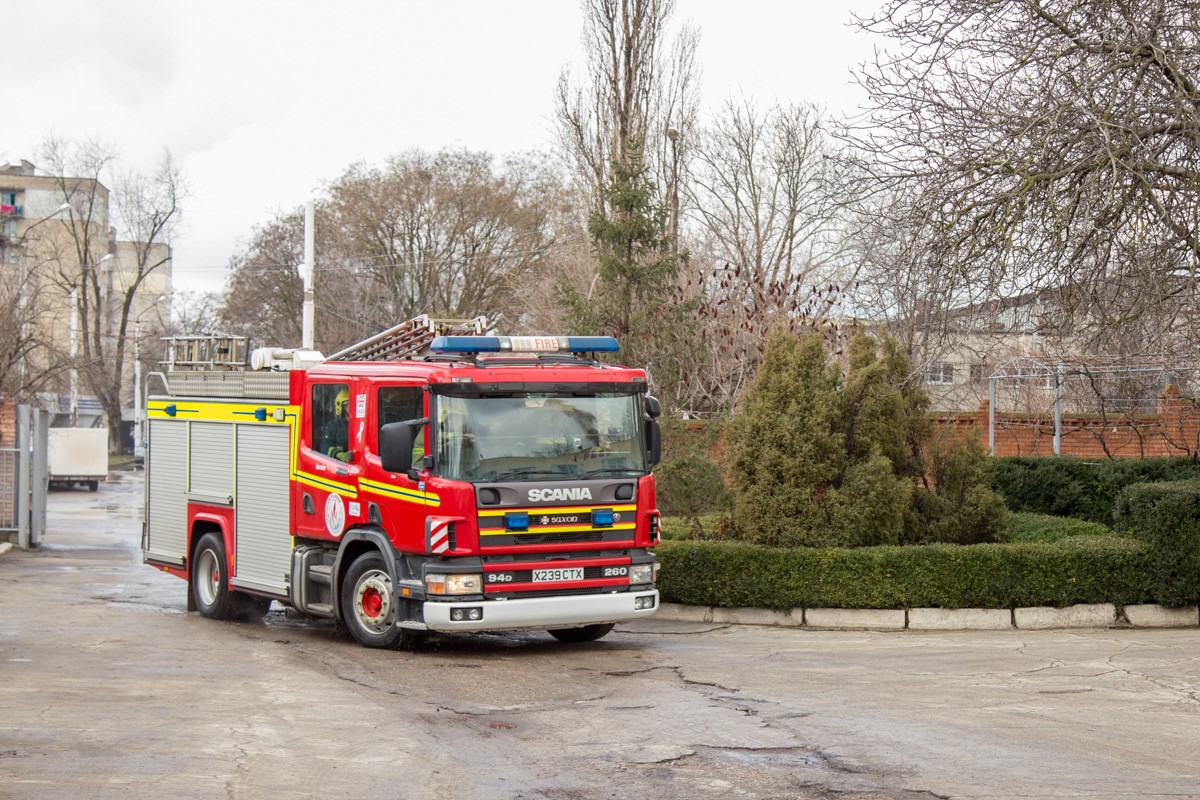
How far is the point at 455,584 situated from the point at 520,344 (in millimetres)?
2443

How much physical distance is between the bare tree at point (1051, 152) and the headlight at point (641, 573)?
14.6ft

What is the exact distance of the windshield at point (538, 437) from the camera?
11.9 metres

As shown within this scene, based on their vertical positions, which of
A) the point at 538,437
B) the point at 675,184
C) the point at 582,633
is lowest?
the point at 582,633

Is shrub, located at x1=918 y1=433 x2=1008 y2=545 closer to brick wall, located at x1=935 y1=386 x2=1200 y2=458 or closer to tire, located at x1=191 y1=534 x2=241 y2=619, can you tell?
brick wall, located at x1=935 y1=386 x2=1200 y2=458

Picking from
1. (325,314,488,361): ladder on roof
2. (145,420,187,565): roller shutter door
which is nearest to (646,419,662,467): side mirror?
(325,314,488,361): ladder on roof

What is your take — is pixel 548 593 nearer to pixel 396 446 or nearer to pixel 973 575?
pixel 396 446

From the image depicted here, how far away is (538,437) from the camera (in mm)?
12117

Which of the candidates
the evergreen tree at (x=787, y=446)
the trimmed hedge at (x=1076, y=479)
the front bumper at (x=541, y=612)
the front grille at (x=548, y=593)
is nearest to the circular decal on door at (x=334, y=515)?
the front bumper at (x=541, y=612)

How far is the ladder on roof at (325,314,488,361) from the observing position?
14.1 m

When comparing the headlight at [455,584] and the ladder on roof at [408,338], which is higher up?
the ladder on roof at [408,338]

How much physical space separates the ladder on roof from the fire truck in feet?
0.09

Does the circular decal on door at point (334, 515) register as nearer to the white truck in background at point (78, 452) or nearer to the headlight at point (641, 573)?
the headlight at point (641, 573)

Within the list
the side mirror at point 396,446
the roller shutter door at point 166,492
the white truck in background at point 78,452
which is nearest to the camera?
the side mirror at point 396,446

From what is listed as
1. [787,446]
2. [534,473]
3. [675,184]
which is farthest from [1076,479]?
[675,184]
